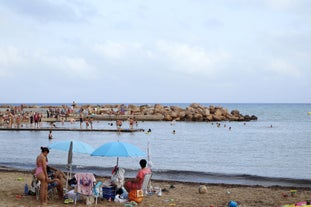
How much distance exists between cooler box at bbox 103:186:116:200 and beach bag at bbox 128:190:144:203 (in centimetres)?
46

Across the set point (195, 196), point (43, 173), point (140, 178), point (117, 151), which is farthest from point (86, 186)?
point (195, 196)

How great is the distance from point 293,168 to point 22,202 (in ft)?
48.0

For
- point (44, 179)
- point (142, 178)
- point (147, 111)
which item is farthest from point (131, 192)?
point (147, 111)

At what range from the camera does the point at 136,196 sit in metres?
11.8

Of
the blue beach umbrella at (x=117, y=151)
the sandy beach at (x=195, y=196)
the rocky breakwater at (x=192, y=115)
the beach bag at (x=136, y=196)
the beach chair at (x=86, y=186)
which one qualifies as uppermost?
the rocky breakwater at (x=192, y=115)

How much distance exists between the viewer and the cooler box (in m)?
12.0

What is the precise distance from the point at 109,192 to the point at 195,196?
2756 millimetres

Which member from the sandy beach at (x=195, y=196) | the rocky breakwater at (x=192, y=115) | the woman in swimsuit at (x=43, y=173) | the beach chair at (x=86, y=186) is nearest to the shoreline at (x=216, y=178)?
the sandy beach at (x=195, y=196)

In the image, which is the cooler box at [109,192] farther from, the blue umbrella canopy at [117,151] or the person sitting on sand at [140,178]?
the blue umbrella canopy at [117,151]

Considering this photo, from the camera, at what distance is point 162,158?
25.5 metres

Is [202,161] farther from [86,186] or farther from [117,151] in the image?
[86,186]

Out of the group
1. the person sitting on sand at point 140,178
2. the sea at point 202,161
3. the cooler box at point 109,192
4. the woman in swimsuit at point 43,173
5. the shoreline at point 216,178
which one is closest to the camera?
the woman in swimsuit at point 43,173

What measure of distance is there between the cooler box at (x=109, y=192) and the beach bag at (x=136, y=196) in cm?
46

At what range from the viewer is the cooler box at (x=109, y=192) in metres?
12.0
